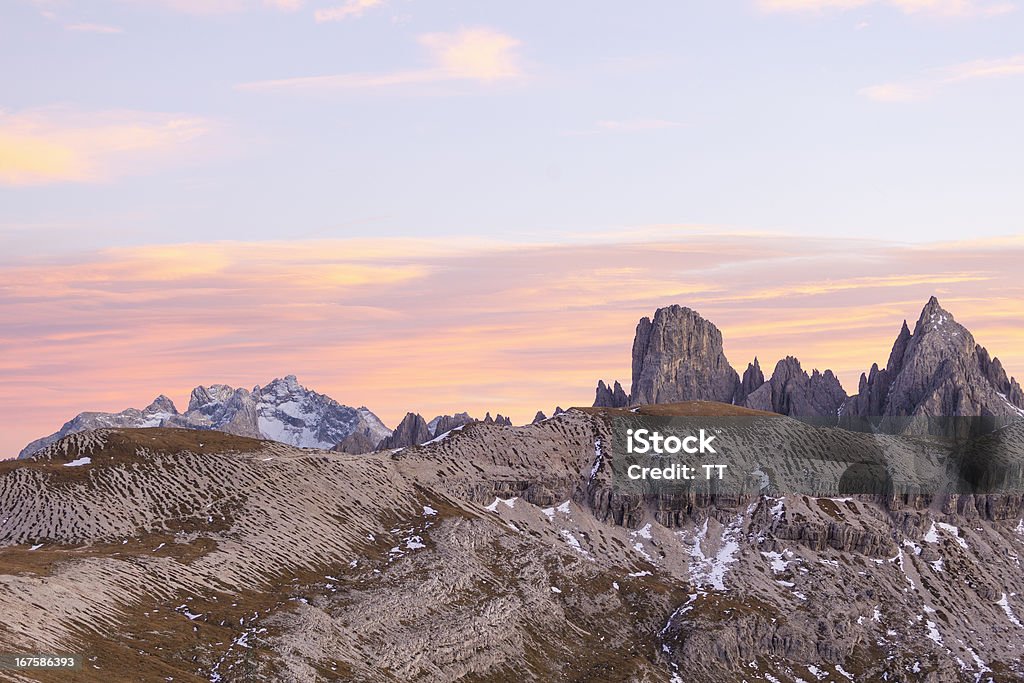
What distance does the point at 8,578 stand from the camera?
16625 centimetres

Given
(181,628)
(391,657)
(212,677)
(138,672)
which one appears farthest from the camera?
(391,657)

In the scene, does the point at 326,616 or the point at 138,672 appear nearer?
the point at 138,672

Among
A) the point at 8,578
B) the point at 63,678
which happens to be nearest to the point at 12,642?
the point at 63,678

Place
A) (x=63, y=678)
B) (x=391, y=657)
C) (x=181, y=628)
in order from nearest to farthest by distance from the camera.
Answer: (x=63, y=678)
(x=181, y=628)
(x=391, y=657)

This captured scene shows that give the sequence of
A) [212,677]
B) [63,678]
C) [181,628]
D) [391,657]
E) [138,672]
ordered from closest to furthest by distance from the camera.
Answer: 1. [63,678]
2. [138,672]
3. [212,677]
4. [181,628]
5. [391,657]

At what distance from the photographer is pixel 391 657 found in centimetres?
19725

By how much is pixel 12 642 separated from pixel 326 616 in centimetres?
6178

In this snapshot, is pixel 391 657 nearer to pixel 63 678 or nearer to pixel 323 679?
pixel 323 679

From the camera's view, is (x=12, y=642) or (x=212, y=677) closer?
(x=12, y=642)

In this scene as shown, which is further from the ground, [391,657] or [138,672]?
[138,672]

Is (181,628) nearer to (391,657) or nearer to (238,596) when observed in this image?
(238,596)

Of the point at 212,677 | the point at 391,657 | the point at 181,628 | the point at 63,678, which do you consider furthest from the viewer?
the point at 391,657

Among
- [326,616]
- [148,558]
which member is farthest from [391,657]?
[148,558]

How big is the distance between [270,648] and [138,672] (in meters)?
29.0
